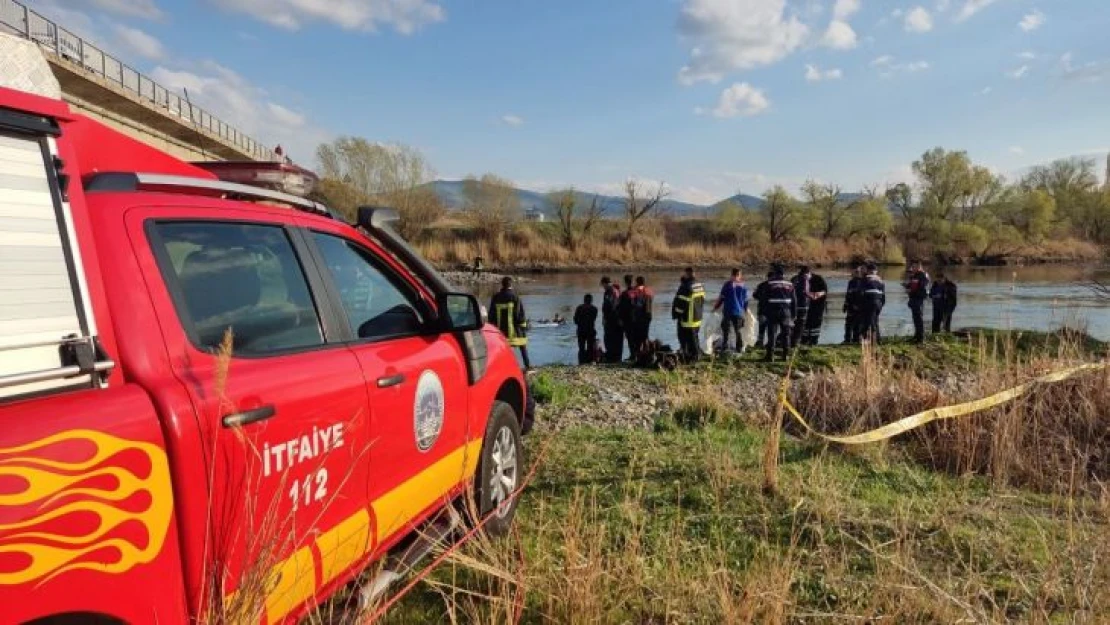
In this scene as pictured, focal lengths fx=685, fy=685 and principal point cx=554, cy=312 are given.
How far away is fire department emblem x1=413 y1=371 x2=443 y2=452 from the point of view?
10.1 ft

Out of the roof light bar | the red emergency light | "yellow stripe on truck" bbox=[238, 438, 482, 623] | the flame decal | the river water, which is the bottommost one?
the river water

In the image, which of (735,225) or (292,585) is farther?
(735,225)

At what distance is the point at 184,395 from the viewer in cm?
188

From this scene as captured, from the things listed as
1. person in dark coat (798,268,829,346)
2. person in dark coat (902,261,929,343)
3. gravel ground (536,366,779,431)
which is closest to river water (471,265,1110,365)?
person in dark coat (902,261,929,343)

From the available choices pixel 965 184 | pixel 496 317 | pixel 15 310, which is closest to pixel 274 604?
pixel 15 310

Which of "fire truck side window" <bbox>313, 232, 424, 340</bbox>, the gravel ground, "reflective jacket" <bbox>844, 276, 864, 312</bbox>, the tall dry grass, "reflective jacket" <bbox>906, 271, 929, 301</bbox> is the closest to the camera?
"fire truck side window" <bbox>313, 232, 424, 340</bbox>

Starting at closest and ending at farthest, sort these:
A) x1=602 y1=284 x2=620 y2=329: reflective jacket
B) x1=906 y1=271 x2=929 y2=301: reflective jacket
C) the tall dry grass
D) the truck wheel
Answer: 1. the truck wheel
2. the tall dry grass
3. x1=602 y1=284 x2=620 y2=329: reflective jacket
4. x1=906 y1=271 x2=929 y2=301: reflective jacket

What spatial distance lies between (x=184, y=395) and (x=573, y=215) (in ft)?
216

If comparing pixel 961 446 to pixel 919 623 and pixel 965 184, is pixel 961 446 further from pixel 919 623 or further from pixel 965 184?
pixel 965 184

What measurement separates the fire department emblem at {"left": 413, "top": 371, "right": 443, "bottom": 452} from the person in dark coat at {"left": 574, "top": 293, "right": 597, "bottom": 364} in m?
11.6

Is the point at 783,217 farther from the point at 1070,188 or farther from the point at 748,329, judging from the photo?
the point at 748,329

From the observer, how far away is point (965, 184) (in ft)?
225

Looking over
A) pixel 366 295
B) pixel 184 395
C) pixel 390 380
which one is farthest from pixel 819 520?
pixel 184 395

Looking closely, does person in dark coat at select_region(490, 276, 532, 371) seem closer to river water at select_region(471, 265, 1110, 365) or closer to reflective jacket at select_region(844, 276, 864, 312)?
river water at select_region(471, 265, 1110, 365)
